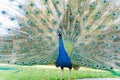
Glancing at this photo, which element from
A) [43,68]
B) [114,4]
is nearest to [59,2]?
[114,4]

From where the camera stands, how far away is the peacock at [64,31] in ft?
19.1

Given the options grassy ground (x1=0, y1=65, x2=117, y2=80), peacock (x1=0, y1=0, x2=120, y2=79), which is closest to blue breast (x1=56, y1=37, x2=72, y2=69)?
peacock (x1=0, y1=0, x2=120, y2=79)

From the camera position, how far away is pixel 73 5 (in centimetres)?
580

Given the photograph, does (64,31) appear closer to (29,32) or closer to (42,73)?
(29,32)

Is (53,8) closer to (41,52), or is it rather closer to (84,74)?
(41,52)

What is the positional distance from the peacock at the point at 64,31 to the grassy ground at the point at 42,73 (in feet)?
0.75

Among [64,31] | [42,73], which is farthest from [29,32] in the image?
[42,73]

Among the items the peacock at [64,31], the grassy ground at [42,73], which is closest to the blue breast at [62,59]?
the peacock at [64,31]

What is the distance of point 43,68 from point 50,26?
85 cm

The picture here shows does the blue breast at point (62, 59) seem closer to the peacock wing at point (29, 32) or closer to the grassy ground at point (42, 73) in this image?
the peacock wing at point (29, 32)

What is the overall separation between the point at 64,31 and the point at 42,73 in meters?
0.90

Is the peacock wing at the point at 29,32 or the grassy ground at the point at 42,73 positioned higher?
the peacock wing at the point at 29,32

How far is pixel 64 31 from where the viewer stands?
5863 millimetres

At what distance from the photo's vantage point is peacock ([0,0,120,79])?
582cm
